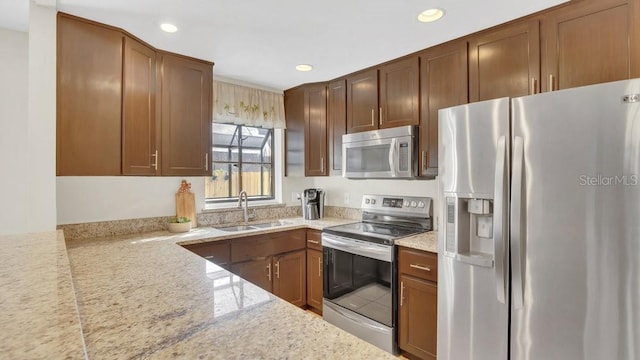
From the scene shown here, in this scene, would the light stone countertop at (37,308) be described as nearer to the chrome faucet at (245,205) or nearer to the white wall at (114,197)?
the white wall at (114,197)

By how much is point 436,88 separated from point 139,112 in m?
2.19

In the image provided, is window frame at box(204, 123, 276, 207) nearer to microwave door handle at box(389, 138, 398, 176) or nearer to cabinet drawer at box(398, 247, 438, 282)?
microwave door handle at box(389, 138, 398, 176)

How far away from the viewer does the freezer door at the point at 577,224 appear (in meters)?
1.23

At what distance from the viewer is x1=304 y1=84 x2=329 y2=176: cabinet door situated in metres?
3.23

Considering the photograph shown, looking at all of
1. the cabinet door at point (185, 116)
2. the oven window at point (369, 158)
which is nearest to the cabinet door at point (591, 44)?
the oven window at point (369, 158)

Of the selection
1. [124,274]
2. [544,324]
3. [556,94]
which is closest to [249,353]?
[124,274]

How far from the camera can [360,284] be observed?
8.25 ft

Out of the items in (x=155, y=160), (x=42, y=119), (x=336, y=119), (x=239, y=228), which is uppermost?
(x=336, y=119)

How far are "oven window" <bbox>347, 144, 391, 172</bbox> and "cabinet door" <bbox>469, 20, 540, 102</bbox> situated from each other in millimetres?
780

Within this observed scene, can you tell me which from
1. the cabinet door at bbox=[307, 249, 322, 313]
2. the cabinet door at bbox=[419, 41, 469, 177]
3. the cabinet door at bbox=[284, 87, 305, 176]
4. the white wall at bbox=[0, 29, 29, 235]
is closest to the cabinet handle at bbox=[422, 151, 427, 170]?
the cabinet door at bbox=[419, 41, 469, 177]

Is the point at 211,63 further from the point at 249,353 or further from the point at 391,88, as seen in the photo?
the point at 249,353

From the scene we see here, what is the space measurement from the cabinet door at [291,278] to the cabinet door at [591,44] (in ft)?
7.72

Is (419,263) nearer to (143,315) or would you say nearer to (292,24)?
(143,315)

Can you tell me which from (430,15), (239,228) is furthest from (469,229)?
Answer: (239,228)
